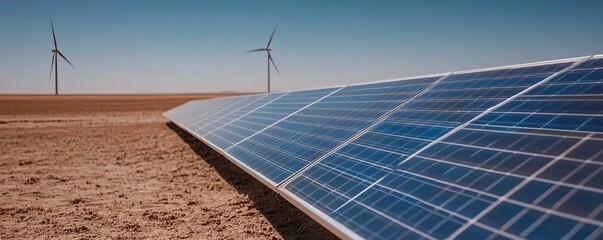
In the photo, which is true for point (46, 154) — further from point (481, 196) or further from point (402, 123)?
point (481, 196)

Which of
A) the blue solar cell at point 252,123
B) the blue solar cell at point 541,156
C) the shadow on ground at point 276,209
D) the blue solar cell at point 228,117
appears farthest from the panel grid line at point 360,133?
the blue solar cell at point 228,117

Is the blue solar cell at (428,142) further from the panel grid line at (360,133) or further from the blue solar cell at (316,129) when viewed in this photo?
the blue solar cell at (316,129)

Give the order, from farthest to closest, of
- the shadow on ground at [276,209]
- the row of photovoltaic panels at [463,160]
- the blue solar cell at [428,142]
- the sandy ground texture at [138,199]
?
the sandy ground texture at [138,199]
the shadow on ground at [276,209]
the blue solar cell at [428,142]
the row of photovoltaic panels at [463,160]

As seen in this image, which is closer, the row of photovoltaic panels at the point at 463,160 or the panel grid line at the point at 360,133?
the row of photovoltaic panels at the point at 463,160

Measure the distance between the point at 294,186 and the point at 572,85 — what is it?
4.79m

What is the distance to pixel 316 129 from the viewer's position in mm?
9938

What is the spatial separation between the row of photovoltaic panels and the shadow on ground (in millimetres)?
1452

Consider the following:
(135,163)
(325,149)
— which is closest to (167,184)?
(135,163)

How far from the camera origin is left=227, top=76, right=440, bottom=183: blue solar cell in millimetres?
8148

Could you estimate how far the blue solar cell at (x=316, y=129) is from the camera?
8148 millimetres

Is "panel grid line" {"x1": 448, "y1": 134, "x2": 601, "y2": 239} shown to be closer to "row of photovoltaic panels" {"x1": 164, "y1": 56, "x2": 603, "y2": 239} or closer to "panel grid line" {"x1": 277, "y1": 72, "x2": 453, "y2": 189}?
"row of photovoltaic panels" {"x1": 164, "y1": 56, "x2": 603, "y2": 239}

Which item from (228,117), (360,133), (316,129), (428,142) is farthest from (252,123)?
(428,142)

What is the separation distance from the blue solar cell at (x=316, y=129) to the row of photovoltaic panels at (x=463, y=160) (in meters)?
0.06

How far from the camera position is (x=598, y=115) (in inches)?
194
